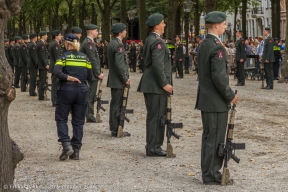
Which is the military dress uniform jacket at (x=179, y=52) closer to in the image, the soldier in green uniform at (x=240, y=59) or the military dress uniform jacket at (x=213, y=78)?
the soldier in green uniform at (x=240, y=59)

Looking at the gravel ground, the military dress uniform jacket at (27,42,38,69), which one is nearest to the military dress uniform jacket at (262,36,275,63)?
the gravel ground

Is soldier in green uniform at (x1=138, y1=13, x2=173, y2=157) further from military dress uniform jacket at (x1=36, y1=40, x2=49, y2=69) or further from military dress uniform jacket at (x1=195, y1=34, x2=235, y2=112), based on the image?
military dress uniform jacket at (x1=36, y1=40, x2=49, y2=69)

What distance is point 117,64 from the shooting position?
13.5 m

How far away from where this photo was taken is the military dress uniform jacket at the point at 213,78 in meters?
8.85

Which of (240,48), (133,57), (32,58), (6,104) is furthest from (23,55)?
(6,104)

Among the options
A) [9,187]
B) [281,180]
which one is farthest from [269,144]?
[9,187]

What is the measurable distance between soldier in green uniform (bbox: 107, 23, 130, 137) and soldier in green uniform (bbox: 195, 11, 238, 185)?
4.51m

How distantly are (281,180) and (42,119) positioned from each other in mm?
9067

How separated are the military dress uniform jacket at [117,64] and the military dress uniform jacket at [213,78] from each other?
176 inches

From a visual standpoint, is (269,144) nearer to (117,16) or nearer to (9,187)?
(9,187)

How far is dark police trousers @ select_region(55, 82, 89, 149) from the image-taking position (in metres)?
11.0

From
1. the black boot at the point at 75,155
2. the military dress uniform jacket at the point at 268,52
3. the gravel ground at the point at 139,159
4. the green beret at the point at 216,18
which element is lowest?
the gravel ground at the point at 139,159

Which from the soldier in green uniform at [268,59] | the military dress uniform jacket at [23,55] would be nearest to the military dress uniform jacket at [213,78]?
the soldier in green uniform at [268,59]

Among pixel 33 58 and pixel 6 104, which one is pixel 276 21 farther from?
pixel 6 104
